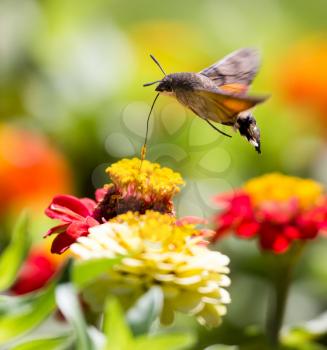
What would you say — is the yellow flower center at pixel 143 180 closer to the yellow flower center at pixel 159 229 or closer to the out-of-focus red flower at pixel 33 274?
the yellow flower center at pixel 159 229

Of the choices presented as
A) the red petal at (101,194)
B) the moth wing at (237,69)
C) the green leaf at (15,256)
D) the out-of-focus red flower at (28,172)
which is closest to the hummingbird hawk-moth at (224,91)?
the moth wing at (237,69)

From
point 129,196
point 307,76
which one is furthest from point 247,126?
point 307,76

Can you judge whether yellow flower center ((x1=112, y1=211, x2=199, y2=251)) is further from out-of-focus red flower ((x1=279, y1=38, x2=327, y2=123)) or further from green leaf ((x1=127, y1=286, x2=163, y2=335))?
out-of-focus red flower ((x1=279, y1=38, x2=327, y2=123))

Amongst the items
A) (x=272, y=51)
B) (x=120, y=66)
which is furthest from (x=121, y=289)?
(x=272, y=51)

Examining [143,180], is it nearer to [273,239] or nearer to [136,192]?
[136,192]

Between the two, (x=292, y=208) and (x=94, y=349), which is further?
(x=292, y=208)

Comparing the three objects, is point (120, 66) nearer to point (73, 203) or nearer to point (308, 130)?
point (308, 130)
